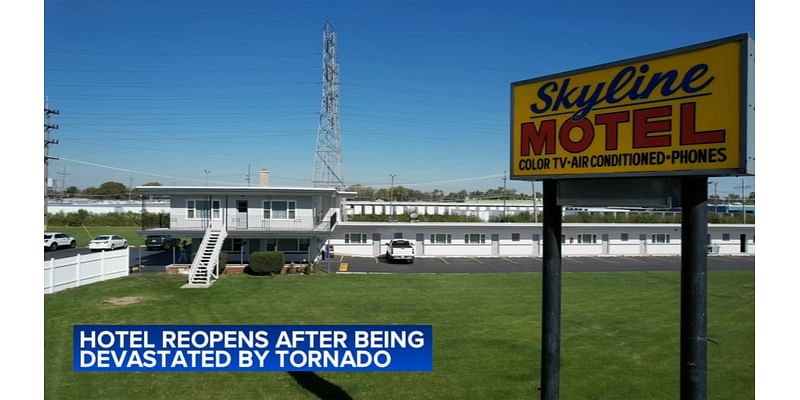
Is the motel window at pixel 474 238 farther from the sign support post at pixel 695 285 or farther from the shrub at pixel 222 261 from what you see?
the sign support post at pixel 695 285

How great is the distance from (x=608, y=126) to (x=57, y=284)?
79.6 ft

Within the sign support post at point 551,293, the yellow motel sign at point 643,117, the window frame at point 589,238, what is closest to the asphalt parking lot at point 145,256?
the sign support post at point 551,293

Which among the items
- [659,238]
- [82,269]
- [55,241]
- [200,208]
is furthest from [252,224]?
[659,238]

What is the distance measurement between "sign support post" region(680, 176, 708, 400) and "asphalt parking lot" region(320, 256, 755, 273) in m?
27.8

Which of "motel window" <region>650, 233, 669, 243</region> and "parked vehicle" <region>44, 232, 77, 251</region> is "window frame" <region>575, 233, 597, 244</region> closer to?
"motel window" <region>650, 233, 669, 243</region>

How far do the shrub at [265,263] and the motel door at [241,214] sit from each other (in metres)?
3.72

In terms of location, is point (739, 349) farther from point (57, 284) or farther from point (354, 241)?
point (354, 241)

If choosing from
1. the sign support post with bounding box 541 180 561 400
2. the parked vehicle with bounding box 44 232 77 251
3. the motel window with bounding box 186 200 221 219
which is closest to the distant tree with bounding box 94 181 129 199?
the parked vehicle with bounding box 44 232 77 251

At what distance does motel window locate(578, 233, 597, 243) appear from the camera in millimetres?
45500

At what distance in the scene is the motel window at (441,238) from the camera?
43.2 metres

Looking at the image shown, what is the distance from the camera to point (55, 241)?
43625mm

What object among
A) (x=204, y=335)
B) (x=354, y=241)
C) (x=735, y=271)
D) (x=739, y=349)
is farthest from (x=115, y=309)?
(x=735, y=271)

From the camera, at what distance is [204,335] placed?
1431cm

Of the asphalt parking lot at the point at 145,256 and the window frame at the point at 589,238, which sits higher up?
the window frame at the point at 589,238
